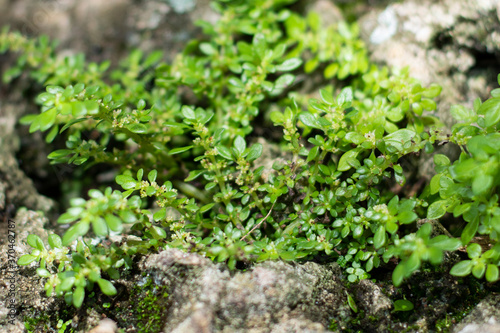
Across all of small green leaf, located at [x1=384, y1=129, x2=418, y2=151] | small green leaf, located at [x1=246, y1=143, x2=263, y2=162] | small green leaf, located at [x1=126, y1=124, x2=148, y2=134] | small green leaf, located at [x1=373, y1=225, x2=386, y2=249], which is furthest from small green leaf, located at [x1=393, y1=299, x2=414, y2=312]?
small green leaf, located at [x1=126, y1=124, x2=148, y2=134]

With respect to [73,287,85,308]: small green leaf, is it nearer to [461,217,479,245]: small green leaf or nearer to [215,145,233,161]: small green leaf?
[215,145,233,161]: small green leaf

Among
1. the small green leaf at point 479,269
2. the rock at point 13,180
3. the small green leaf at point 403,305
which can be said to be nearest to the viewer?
the small green leaf at point 479,269

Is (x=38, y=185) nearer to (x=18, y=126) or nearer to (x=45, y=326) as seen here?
(x=18, y=126)

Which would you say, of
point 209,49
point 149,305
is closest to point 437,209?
point 149,305

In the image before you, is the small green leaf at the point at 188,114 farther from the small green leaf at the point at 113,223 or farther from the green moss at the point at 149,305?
the green moss at the point at 149,305

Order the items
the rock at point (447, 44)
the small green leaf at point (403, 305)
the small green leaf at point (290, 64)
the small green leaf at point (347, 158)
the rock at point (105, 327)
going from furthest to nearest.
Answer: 1. the rock at point (447, 44)
2. the small green leaf at point (290, 64)
3. the small green leaf at point (347, 158)
4. the small green leaf at point (403, 305)
5. the rock at point (105, 327)

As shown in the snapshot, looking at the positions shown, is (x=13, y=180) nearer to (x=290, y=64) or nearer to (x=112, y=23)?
(x=112, y=23)

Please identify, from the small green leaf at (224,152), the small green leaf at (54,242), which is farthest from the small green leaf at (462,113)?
the small green leaf at (54,242)

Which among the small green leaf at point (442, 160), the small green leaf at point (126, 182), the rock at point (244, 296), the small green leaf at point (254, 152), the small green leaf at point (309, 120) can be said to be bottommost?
the rock at point (244, 296)
